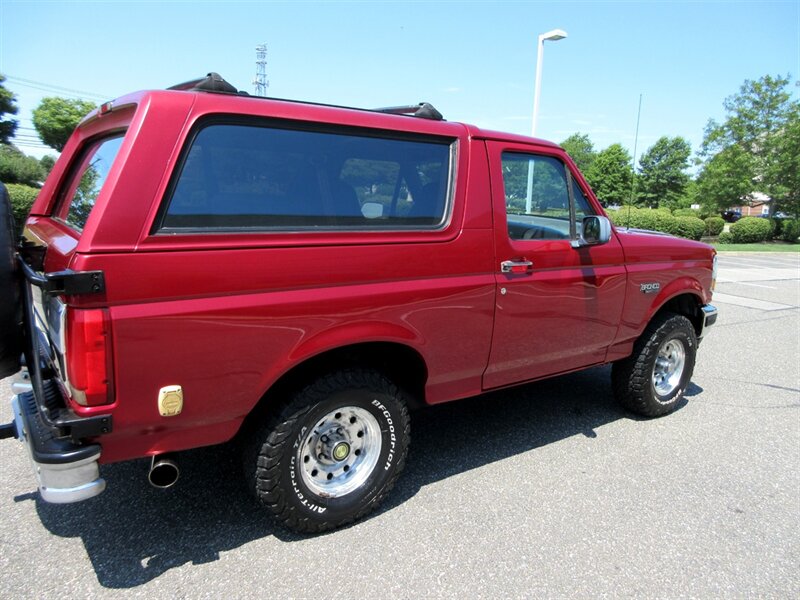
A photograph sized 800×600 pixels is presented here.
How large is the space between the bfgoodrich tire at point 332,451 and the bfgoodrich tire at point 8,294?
1103mm

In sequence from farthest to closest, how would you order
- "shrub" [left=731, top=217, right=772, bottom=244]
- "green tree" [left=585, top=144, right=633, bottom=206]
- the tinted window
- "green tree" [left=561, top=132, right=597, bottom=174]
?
1. "green tree" [left=561, top=132, right=597, bottom=174]
2. "green tree" [left=585, top=144, right=633, bottom=206]
3. "shrub" [left=731, top=217, right=772, bottom=244]
4. the tinted window

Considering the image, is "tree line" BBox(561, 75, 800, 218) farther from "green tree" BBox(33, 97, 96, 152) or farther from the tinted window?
"green tree" BBox(33, 97, 96, 152)

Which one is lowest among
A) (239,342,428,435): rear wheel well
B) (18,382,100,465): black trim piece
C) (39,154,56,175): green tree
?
(18,382,100,465): black trim piece

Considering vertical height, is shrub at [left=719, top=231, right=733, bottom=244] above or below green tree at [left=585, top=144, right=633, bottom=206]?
below

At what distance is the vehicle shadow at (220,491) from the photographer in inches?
99.7

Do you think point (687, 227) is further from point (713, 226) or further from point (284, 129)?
point (284, 129)

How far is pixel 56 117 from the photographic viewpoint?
133 feet

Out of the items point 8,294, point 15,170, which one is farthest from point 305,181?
point 15,170

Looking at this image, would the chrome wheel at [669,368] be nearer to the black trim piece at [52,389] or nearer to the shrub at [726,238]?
the black trim piece at [52,389]

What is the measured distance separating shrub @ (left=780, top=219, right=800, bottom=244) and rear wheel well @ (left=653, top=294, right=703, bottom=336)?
29621 millimetres

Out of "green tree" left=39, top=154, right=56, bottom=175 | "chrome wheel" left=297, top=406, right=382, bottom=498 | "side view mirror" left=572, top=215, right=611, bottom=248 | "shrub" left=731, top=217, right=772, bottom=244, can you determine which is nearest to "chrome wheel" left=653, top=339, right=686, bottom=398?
"side view mirror" left=572, top=215, right=611, bottom=248

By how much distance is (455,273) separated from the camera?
Result: 287 cm

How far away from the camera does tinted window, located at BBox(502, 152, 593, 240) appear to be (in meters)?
3.23

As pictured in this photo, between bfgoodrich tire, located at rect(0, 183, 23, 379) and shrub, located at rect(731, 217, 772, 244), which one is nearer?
bfgoodrich tire, located at rect(0, 183, 23, 379)
